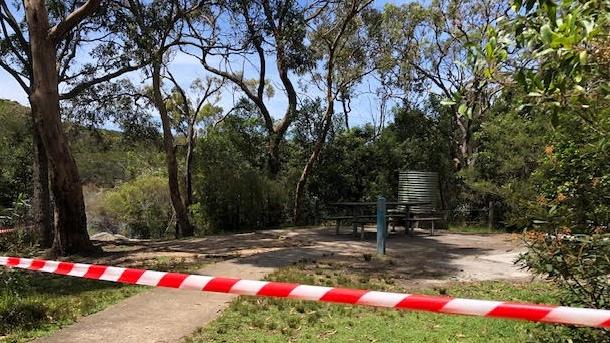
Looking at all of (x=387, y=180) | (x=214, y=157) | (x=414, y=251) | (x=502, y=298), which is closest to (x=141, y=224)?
(x=214, y=157)

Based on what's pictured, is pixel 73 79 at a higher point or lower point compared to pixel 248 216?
higher

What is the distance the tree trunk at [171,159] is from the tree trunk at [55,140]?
689cm

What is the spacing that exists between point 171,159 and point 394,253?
10381mm

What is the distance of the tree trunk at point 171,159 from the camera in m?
18.4

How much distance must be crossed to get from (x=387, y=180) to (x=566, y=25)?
59.6ft

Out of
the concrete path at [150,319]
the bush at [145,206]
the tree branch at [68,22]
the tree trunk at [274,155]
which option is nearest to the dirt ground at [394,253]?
the concrete path at [150,319]

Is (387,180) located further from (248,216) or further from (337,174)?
(248,216)

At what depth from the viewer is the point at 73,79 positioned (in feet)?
60.0

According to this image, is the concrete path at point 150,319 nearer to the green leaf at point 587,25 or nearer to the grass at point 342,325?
the grass at point 342,325

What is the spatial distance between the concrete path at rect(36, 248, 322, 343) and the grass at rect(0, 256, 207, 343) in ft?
0.66

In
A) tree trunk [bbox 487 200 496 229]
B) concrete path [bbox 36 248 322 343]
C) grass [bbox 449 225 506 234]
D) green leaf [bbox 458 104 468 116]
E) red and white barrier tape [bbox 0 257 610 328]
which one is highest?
green leaf [bbox 458 104 468 116]

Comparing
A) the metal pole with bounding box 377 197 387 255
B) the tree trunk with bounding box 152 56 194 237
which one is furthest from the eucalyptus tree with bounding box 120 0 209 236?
the metal pole with bounding box 377 197 387 255

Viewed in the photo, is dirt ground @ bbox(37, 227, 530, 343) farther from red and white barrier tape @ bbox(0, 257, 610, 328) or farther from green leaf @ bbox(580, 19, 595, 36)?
green leaf @ bbox(580, 19, 595, 36)

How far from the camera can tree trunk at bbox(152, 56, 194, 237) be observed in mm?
18359
